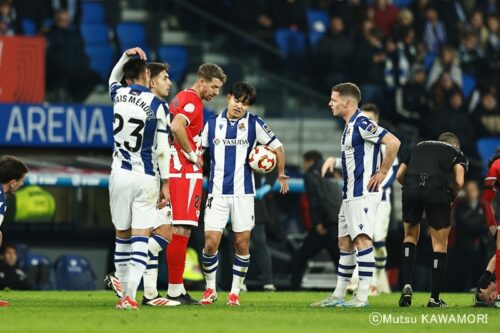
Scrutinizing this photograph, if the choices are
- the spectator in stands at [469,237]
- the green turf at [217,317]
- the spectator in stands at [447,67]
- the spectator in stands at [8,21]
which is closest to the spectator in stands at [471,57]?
the spectator in stands at [447,67]

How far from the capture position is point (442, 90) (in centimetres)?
2392

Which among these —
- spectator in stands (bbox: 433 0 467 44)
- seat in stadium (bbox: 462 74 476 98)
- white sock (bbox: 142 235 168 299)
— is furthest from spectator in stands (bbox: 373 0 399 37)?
white sock (bbox: 142 235 168 299)

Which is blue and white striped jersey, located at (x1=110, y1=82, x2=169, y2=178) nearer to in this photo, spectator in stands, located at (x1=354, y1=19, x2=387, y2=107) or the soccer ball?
the soccer ball

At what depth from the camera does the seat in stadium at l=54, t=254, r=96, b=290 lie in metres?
19.1

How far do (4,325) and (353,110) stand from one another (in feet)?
14.2

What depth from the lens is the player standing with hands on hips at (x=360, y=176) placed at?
13.6 metres

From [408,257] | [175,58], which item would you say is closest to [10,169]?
[408,257]

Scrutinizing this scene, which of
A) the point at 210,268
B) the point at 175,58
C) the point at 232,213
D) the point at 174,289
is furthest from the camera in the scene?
the point at 175,58

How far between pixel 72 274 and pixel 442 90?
765 cm

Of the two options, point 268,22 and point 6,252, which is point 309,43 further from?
point 6,252

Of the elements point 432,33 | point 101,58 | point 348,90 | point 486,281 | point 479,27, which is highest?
point 479,27

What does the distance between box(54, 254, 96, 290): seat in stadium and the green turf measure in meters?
3.82

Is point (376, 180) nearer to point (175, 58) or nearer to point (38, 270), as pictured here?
point (38, 270)

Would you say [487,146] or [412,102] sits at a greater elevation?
[412,102]
